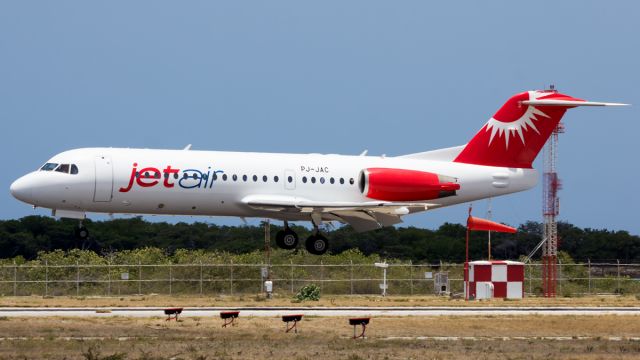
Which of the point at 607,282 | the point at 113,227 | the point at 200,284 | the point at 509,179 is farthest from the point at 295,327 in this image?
the point at 113,227

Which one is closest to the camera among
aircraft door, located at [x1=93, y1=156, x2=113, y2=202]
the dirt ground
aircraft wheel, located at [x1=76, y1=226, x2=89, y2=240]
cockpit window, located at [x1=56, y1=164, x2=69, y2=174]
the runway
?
the dirt ground

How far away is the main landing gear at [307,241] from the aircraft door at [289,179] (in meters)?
2.23

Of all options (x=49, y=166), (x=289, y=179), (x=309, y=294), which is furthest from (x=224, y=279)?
(x=49, y=166)

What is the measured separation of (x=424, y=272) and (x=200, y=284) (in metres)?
12.4

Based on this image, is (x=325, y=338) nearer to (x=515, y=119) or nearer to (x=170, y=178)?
(x=170, y=178)

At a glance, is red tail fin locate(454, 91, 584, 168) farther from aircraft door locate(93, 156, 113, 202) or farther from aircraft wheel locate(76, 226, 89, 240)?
aircraft wheel locate(76, 226, 89, 240)

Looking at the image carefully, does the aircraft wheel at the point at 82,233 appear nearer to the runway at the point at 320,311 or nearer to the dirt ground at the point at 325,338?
the runway at the point at 320,311

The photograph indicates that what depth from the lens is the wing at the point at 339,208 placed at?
5322cm

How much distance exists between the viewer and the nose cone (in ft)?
166

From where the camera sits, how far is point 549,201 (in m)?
70.2

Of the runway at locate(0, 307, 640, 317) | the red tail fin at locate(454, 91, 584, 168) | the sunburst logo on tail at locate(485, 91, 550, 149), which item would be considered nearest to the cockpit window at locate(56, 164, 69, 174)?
the runway at locate(0, 307, 640, 317)

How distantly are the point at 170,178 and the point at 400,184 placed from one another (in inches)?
397

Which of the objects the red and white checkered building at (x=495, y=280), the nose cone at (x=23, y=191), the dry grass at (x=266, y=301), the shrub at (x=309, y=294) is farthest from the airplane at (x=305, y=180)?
the red and white checkered building at (x=495, y=280)

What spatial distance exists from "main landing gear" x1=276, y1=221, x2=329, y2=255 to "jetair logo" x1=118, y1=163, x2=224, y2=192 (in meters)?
4.69
